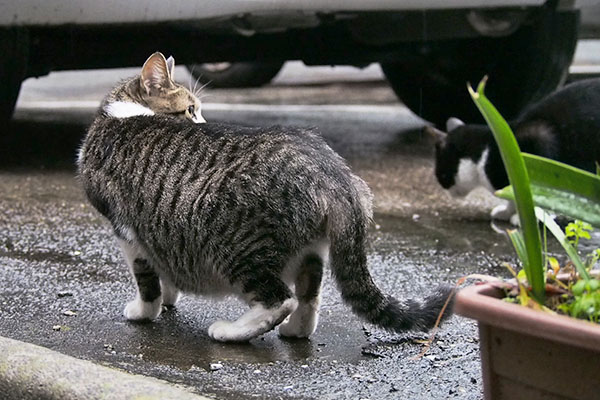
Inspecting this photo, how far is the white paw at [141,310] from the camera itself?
3.14m

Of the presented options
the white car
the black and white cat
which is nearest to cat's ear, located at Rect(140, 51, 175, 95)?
the white car

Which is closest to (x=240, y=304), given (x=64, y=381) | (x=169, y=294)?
(x=169, y=294)

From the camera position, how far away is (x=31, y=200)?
16.0 feet

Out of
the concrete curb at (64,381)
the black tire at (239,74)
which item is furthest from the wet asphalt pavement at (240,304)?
the black tire at (239,74)

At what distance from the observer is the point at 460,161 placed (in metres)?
5.32

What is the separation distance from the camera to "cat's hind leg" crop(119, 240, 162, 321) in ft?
10.3

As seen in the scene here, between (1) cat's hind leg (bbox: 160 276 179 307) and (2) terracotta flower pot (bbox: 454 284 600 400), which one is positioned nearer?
(2) terracotta flower pot (bbox: 454 284 600 400)

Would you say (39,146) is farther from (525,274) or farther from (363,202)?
(525,274)

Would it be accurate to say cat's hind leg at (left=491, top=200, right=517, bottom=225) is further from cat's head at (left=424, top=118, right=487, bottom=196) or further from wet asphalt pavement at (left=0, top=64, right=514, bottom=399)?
cat's head at (left=424, top=118, right=487, bottom=196)

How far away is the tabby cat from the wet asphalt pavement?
13 centimetres

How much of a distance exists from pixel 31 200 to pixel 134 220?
1.97 m

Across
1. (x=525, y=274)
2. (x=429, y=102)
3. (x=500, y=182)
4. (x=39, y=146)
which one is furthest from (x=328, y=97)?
(x=525, y=274)

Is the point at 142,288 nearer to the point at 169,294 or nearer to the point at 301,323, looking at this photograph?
the point at 169,294

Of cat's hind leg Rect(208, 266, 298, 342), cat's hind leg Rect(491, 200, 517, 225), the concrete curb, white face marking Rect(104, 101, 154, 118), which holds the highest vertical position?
white face marking Rect(104, 101, 154, 118)
